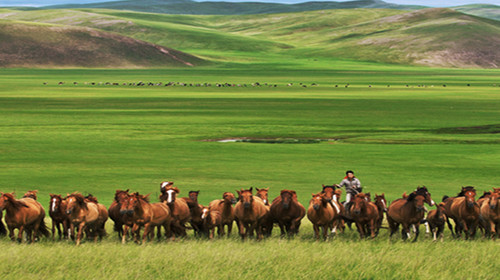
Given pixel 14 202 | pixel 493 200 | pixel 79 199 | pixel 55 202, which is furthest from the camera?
pixel 55 202

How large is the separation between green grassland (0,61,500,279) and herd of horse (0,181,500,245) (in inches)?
21.9

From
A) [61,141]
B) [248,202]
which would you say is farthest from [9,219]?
[61,141]

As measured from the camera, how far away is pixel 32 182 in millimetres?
32406

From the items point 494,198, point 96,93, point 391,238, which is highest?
point 494,198

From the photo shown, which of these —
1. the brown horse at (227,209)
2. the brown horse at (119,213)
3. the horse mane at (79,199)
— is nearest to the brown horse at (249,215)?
the brown horse at (227,209)

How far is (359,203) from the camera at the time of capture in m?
19.5

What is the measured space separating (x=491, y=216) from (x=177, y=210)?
826 centimetres

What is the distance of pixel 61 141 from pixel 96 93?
53488 mm

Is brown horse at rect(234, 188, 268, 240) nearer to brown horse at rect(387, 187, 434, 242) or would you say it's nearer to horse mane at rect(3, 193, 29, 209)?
brown horse at rect(387, 187, 434, 242)

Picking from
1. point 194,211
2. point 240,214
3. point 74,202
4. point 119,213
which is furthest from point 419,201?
point 74,202

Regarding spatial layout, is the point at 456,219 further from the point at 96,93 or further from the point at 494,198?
the point at 96,93

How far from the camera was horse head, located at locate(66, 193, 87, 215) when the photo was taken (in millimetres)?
18453

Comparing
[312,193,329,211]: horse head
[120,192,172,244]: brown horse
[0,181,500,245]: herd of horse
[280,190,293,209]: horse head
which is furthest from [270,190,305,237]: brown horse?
[120,192,172,244]: brown horse

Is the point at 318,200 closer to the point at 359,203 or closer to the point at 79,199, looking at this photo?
the point at 359,203
